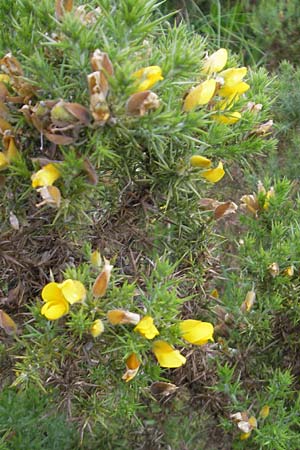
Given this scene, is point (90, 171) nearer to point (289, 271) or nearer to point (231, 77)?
point (231, 77)

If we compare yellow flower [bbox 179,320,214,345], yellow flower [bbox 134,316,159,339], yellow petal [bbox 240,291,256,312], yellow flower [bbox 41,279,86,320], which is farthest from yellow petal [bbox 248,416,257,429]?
yellow flower [bbox 41,279,86,320]

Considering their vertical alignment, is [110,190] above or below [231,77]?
below

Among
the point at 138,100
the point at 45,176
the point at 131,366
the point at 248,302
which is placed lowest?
the point at 248,302

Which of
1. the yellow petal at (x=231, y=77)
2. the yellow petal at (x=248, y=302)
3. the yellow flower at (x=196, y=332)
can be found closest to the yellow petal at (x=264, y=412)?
the yellow petal at (x=248, y=302)

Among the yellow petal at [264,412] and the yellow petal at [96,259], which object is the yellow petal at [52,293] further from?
the yellow petal at [264,412]

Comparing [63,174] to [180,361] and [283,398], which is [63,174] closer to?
[180,361]

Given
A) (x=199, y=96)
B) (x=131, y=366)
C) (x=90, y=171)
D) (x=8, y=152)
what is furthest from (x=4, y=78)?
(x=131, y=366)
